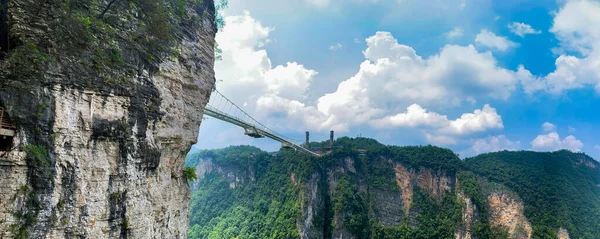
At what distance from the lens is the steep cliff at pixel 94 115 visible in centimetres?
718

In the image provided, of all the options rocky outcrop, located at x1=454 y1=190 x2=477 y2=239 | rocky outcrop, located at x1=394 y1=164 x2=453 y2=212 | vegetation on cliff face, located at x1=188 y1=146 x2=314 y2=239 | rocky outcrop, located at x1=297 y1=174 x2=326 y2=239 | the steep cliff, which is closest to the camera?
the steep cliff

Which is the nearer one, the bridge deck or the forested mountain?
the bridge deck

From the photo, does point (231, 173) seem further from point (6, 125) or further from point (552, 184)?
point (6, 125)

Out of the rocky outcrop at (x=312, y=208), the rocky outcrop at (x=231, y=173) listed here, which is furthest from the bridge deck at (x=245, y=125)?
the rocky outcrop at (x=231, y=173)

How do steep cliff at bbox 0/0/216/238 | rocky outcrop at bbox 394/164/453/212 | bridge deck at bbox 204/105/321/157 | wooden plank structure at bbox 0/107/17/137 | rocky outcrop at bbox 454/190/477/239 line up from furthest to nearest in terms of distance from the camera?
rocky outcrop at bbox 394/164/453/212, rocky outcrop at bbox 454/190/477/239, bridge deck at bbox 204/105/321/157, steep cliff at bbox 0/0/216/238, wooden plank structure at bbox 0/107/17/137

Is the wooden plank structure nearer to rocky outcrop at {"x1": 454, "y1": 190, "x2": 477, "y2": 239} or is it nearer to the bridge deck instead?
the bridge deck

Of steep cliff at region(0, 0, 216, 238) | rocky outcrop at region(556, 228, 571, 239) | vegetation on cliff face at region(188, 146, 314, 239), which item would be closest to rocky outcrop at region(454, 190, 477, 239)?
rocky outcrop at region(556, 228, 571, 239)

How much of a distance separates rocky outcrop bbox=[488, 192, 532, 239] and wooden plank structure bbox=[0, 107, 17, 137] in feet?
155

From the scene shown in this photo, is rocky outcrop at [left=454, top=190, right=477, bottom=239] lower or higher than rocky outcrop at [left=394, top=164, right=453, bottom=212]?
lower

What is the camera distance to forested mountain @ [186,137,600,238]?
39562 mm

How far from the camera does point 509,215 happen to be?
40.2 meters

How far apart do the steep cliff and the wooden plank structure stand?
14 centimetres

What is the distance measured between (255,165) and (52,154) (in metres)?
56.4

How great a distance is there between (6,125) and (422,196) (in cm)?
4731
